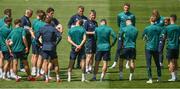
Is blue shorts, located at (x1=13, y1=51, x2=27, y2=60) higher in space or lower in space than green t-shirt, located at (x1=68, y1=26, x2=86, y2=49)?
lower

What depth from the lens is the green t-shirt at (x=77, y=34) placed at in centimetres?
2527

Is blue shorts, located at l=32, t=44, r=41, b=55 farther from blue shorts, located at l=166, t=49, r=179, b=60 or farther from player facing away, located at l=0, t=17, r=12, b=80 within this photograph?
blue shorts, located at l=166, t=49, r=179, b=60

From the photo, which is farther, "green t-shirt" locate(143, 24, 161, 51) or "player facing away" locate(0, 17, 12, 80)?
"player facing away" locate(0, 17, 12, 80)

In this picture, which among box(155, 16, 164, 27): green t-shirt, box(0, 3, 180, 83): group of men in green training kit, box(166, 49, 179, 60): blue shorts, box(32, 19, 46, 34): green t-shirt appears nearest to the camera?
box(0, 3, 180, 83): group of men in green training kit

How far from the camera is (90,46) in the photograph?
89.5 feet

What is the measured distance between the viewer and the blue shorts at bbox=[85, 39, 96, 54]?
27142 mm

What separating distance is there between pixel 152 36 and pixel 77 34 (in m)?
2.41

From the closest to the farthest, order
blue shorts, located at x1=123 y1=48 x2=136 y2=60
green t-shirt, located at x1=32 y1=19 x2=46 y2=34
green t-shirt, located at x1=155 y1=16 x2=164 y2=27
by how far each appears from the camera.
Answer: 1. blue shorts, located at x1=123 y1=48 x2=136 y2=60
2. green t-shirt, located at x1=32 y1=19 x2=46 y2=34
3. green t-shirt, located at x1=155 y1=16 x2=164 y2=27

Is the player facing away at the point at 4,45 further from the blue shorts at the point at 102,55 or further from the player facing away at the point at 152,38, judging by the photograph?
the player facing away at the point at 152,38

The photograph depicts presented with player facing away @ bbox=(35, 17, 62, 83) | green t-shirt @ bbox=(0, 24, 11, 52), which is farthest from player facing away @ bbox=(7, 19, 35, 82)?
player facing away @ bbox=(35, 17, 62, 83)

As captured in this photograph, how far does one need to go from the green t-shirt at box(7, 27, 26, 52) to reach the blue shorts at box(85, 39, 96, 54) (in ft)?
8.83

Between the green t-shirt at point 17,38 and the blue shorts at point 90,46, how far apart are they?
269 centimetres

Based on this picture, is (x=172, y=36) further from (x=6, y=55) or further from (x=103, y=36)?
(x=6, y=55)

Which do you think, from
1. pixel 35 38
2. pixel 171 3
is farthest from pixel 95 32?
pixel 171 3
